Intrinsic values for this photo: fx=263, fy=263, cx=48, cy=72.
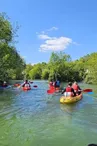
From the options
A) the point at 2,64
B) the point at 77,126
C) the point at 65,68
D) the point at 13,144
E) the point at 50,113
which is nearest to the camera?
the point at 13,144

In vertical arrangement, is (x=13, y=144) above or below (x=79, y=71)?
below

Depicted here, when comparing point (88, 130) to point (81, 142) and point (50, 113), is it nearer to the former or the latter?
point (81, 142)

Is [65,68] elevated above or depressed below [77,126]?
above

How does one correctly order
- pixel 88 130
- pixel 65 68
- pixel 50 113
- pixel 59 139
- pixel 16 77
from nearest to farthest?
pixel 59 139 → pixel 88 130 → pixel 50 113 → pixel 65 68 → pixel 16 77

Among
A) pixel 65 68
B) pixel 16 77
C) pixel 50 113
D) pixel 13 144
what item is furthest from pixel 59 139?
pixel 16 77

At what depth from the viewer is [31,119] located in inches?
640

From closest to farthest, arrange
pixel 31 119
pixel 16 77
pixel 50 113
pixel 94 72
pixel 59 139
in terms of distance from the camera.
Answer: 1. pixel 59 139
2. pixel 31 119
3. pixel 50 113
4. pixel 94 72
5. pixel 16 77

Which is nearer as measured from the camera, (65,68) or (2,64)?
(2,64)

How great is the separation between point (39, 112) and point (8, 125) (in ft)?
15.4

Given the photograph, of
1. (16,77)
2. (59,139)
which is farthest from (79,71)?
(59,139)

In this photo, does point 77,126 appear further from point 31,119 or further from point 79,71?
point 79,71

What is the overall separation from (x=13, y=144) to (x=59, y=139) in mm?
2138

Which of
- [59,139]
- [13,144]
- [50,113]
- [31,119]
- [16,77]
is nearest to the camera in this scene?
[13,144]

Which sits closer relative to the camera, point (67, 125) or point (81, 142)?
point (81, 142)
